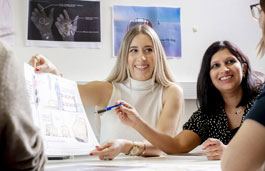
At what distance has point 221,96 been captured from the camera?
1570 millimetres

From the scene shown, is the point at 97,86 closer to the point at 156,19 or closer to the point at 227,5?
the point at 156,19

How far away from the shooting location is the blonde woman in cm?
54

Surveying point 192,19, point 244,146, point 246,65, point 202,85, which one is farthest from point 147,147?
point 192,19

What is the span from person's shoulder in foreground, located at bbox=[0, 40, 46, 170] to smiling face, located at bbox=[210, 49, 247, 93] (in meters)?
1.19

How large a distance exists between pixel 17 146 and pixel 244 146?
39 cm

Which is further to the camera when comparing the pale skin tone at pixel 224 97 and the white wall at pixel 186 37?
the white wall at pixel 186 37

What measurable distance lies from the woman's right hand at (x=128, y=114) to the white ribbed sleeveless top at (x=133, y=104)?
11.4 inches

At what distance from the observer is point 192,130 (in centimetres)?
150

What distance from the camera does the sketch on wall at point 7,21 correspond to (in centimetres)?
180

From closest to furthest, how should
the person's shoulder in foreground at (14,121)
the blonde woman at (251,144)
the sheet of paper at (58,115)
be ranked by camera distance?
the person's shoulder in foreground at (14,121) → the blonde woman at (251,144) → the sheet of paper at (58,115)

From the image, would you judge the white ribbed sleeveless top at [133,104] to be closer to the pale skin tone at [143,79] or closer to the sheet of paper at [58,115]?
the pale skin tone at [143,79]

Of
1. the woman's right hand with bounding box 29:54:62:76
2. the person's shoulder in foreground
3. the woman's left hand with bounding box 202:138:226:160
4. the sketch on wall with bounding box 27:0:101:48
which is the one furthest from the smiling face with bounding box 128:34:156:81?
the person's shoulder in foreground

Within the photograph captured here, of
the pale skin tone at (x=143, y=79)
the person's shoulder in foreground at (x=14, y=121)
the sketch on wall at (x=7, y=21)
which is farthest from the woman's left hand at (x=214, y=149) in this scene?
the sketch on wall at (x=7, y=21)

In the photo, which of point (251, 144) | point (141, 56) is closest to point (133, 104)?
point (141, 56)
